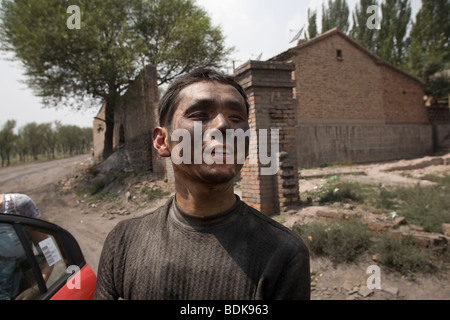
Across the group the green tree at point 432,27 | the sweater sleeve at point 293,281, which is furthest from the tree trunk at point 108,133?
the green tree at point 432,27

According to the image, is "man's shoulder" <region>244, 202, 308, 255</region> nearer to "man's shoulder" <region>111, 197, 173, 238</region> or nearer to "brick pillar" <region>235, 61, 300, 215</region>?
"man's shoulder" <region>111, 197, 173, 238</region>

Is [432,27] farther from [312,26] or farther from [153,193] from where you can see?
[153,193]

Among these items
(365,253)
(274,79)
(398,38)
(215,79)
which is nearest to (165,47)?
(274,79)

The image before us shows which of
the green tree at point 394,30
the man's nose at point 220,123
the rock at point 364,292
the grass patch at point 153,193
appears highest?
the green tree at point 394,30

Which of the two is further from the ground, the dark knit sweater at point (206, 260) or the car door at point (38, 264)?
the dark knit sweater at point (206, 260)

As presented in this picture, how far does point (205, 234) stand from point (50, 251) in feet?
6.94

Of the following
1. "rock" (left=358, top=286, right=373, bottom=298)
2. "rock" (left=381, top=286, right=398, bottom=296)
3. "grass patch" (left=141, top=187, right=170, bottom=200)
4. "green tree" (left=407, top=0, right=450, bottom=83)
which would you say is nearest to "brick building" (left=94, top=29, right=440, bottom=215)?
"grass patch" (left=141, top=187, right=170, bottom=200)

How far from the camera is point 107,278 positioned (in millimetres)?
1132

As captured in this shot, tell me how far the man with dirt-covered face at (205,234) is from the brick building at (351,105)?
1445 centimetres

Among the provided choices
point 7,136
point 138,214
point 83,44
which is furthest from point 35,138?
point 138,214

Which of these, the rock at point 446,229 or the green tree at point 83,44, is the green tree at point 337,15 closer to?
the green tree at point 83,44

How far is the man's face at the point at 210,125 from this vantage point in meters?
1.04

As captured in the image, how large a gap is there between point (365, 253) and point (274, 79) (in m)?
3.56
